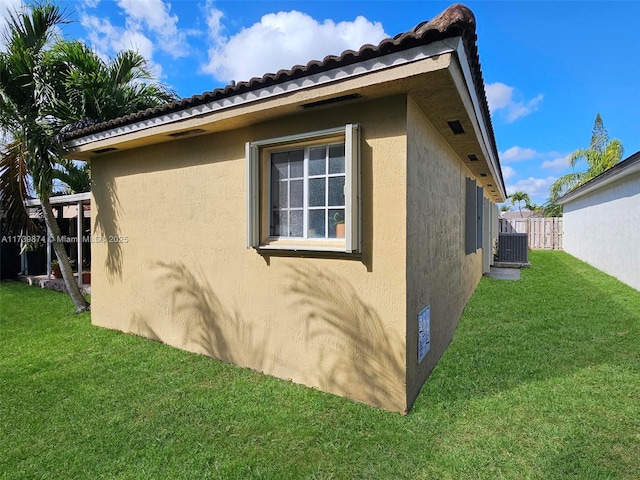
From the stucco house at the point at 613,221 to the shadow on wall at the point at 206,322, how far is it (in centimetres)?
1140

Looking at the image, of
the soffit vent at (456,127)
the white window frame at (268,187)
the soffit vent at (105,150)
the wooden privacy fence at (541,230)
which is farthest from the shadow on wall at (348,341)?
the wooden privacy fence at (541,230)

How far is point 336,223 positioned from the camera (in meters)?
4.47

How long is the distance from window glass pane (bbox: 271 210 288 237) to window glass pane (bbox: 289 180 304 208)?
0.22m

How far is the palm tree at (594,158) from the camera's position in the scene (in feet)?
102

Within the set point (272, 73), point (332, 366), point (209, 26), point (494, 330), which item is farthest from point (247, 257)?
point (209, 26)

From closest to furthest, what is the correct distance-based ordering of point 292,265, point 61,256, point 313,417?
point 313,417, point 292,265, point 61,256

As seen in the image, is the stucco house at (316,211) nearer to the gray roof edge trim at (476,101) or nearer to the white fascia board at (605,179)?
the gray roof edge trim at (476,101)

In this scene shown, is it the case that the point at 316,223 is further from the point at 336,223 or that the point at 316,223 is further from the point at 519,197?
the point at 519,197

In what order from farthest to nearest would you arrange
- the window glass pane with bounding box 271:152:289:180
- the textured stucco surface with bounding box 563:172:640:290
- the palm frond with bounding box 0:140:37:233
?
the textured stucco surface with bounding box 563:172:640:290 < the palm frond with bounding box 0:140:37:233 < the window glass pane with bounding box 271:152:289:180

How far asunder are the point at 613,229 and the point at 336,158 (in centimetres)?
1451

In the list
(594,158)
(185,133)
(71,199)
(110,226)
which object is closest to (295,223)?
(185,133)

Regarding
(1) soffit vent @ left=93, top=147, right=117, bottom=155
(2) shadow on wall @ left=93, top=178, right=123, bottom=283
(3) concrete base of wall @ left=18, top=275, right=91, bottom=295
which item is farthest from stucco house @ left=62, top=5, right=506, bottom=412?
(3) concrete base of wall @ left=18, top=275, right=91, bottom=295

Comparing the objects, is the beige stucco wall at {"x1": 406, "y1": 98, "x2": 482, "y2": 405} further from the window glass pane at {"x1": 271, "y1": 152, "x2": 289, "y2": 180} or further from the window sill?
the window glass pane at {"x1": 271, "y1": 152, "x2": 289, "y2": 180}

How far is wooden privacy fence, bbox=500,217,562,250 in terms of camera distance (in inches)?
1049
